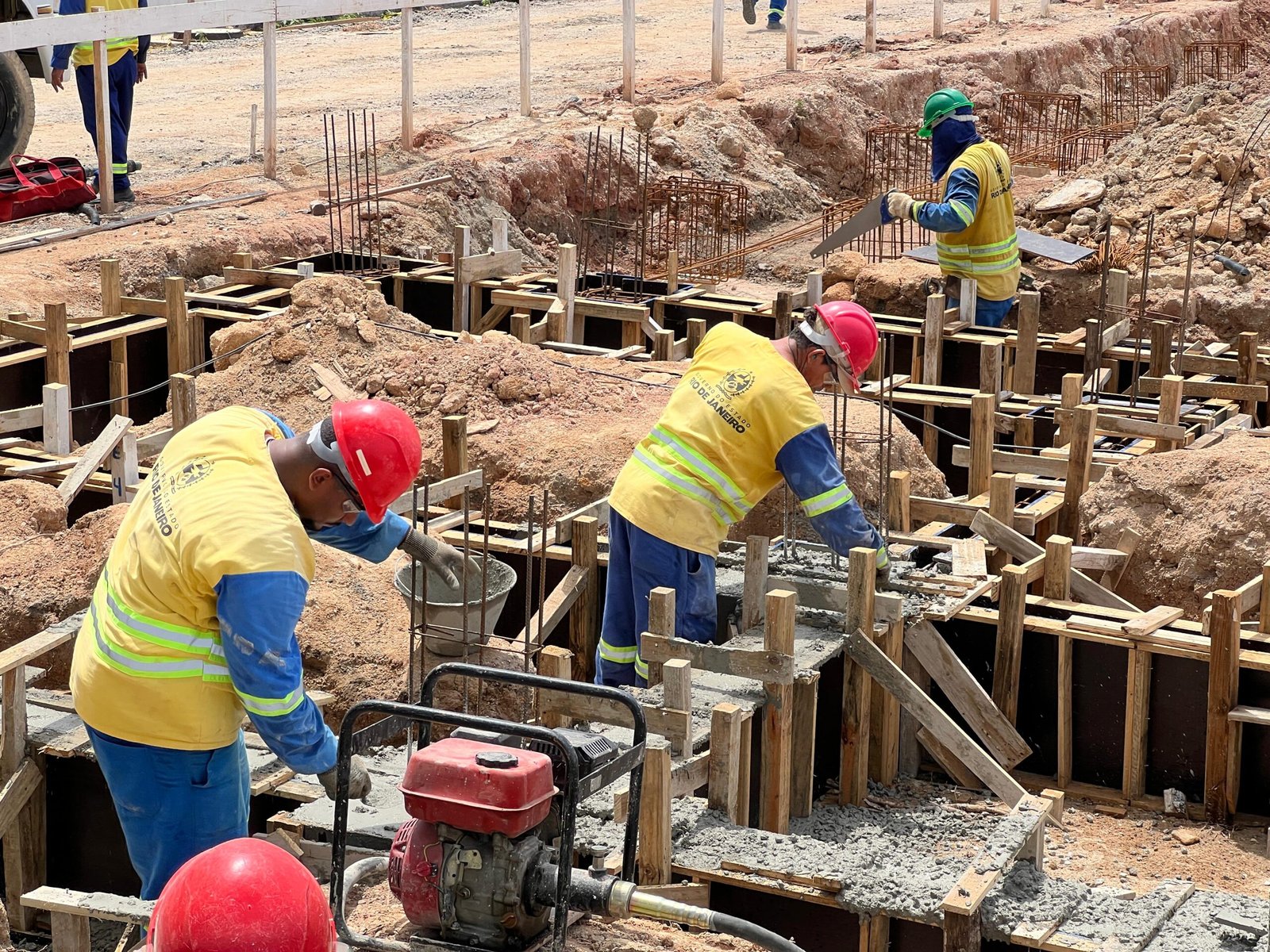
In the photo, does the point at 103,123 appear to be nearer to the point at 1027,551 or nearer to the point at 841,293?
the point at 841,293

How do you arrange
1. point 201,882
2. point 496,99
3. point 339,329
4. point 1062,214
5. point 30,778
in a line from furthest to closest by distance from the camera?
point 496,99
point 1062,214
point 339,329
point 30,778
point 201,882

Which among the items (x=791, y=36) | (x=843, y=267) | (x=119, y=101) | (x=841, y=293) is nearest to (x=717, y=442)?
(x=841, y=293)

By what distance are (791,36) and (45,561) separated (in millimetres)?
16475

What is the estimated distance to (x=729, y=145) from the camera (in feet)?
65.8

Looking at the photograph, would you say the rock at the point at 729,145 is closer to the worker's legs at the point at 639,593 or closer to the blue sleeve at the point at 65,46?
the blue sleeve at the point at 65,46

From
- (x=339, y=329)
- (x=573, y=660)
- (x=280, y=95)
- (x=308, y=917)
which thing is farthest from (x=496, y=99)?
(x=308, y=917)

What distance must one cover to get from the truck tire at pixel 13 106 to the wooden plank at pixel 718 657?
31.3ft

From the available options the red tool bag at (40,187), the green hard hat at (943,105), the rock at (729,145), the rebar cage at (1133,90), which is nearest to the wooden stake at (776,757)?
the green hard hat at (943,105)

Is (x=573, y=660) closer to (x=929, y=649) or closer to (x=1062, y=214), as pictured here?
(x=929, y=649)

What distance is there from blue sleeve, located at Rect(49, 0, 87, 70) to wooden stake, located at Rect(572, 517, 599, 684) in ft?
28.7

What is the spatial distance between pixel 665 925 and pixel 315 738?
1133 millimetres

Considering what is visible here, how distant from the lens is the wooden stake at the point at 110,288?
11.7 meters

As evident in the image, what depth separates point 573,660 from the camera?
25.3 feet

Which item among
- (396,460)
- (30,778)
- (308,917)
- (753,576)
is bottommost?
(30,778)
